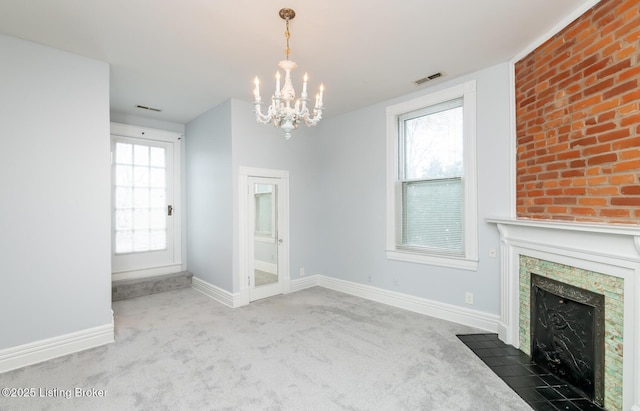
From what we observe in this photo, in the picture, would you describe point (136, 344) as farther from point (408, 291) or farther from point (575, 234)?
point (575, 234)

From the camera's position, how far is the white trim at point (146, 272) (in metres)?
4.61

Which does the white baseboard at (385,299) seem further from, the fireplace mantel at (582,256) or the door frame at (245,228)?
the fireplace mantel at (582,256)

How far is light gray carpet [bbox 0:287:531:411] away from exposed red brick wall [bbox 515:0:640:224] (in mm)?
1523

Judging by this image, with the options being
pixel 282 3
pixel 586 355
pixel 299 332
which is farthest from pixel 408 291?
pixel 282 3

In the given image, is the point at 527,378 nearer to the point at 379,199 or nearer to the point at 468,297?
the point at 468,297

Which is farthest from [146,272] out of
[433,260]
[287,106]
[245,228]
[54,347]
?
[433,260]

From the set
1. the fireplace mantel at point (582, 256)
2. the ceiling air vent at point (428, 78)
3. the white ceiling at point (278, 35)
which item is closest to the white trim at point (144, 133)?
the white ceiling at point (278, 35)

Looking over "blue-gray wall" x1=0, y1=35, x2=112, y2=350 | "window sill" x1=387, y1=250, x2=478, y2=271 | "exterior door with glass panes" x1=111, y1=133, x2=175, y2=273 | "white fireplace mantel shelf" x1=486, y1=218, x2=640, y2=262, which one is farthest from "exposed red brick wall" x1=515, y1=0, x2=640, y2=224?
"exterior door with glass panes" x1=111, y1=133, x2=175, y2=273

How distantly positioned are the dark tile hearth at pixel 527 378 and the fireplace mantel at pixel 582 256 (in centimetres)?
19

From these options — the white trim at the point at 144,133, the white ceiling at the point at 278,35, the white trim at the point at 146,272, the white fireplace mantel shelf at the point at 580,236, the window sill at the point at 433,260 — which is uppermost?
the white ceiling at the point at 278,35

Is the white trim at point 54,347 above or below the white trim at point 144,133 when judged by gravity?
below

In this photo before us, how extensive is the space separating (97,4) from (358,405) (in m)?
3.45

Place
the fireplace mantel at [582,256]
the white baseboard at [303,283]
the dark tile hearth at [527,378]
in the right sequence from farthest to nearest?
the white baseboard at [303,283]
the dark tile hearth at [527,378]
the fireplace mantel at [582,256]

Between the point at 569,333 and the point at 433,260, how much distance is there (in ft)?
5.02
